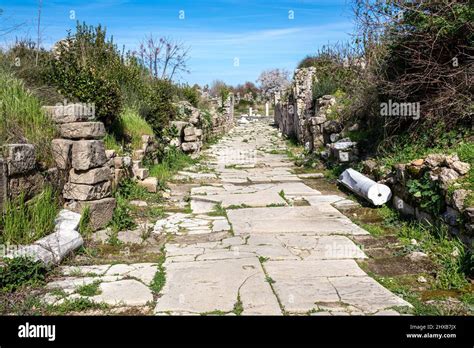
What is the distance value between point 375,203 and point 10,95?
210 inches

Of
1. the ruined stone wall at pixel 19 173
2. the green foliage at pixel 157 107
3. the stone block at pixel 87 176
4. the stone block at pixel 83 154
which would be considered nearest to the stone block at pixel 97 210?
the stone block at pixel 87 176

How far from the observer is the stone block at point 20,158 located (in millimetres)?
4612

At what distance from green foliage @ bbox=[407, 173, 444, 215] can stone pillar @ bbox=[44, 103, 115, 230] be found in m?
3.98

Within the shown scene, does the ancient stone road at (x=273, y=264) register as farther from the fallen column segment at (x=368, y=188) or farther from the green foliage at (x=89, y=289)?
the green foliage at (x=89, y=289)

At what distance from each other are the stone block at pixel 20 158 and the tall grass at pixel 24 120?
41cm

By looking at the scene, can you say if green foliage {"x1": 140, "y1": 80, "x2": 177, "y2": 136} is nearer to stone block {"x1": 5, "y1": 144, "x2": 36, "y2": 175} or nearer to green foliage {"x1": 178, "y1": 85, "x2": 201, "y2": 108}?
green foliage {"x1": 178, "y1": 85, "x2": 201, "y2": 108}

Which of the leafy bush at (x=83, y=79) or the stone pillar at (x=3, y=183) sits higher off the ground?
the leafy bush at (x=83, y=79)

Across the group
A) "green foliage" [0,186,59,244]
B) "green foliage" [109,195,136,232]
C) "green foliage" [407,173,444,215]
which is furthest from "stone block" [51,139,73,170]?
"green foliage" [407,173,444,215]

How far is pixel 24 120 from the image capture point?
5652mm

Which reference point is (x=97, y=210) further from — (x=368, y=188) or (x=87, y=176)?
(x=368, y=188)

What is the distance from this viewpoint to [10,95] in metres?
5.81

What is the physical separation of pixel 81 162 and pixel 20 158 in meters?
1.08

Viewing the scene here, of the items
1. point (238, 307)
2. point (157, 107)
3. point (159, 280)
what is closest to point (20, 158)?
point (159, 280)
